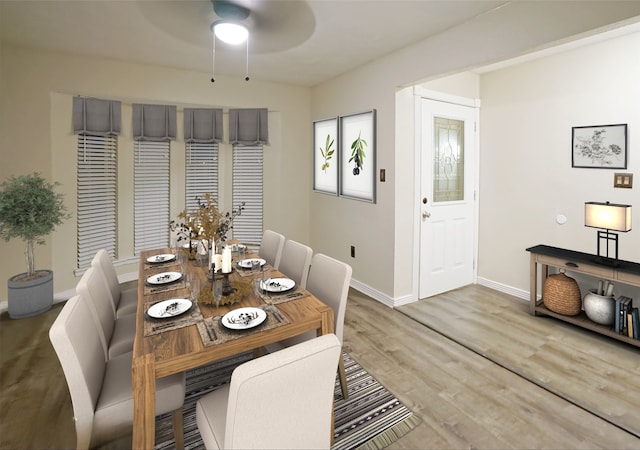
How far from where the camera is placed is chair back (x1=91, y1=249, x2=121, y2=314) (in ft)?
7.83

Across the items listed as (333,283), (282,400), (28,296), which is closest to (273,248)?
(333,283)

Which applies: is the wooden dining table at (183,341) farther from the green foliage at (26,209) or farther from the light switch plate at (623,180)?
the light switch plate at (623,180)

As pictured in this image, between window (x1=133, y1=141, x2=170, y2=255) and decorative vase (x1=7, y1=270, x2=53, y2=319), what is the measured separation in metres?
1.13

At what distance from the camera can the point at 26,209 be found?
321 cm

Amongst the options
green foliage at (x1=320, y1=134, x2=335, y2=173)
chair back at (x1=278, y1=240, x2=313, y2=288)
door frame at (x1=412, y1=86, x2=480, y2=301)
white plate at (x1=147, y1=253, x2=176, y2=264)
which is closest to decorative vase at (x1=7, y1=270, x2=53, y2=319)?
white plate at (x1=147, y1=253, x2=176, y2=264)

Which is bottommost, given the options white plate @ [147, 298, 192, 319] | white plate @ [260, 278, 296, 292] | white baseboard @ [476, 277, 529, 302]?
white baseboard @ [476, 277, 529, 302]

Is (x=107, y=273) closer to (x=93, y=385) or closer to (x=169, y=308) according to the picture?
(x=169, y=308)

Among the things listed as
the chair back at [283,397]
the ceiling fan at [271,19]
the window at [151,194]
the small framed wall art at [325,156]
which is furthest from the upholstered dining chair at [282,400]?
the window at [151,194]

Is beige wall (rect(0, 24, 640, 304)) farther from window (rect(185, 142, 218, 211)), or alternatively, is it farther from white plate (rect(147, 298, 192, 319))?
white plate (rect(147, 298, 192, 319))

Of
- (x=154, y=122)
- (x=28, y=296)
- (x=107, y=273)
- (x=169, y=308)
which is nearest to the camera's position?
(x=169, y=308)

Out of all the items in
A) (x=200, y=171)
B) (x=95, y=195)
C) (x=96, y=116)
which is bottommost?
(x=95, y=195)

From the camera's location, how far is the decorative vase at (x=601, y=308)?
2.95 meters

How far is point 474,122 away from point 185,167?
3.76m

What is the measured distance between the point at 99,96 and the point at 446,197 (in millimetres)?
4104
